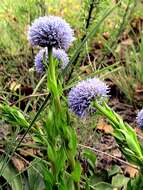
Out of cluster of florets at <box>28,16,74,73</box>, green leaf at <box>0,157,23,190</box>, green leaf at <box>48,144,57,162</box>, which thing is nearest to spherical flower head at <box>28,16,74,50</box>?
cluster of florets at <box>28,16,74,73</box>

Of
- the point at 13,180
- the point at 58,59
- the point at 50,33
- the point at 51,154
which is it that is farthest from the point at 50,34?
the point at 13,180

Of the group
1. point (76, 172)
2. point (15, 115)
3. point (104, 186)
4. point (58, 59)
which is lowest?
point (104, 186)

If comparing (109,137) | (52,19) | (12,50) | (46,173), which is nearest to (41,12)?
(12,50)

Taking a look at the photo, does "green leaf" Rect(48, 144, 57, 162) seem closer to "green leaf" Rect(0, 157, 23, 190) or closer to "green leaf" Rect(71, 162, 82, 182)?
"green leaf" Rect(71, 162, 82, 182)

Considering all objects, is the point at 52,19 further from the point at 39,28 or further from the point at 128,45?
the point at 128,45

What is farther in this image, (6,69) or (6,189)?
(6,69)

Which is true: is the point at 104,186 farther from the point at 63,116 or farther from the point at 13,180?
the point at 63,116

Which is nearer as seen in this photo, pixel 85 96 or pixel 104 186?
pixel 85 96

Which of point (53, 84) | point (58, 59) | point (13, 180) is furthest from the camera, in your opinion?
point (13, 180)
